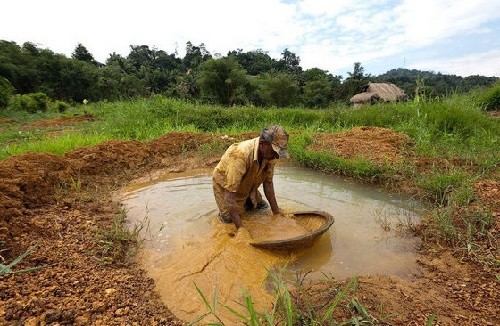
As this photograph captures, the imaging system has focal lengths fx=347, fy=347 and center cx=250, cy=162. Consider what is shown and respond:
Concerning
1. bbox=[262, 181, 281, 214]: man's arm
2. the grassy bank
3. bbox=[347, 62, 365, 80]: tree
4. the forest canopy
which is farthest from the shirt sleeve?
bbox=[347, 62, 365, 80]: tree

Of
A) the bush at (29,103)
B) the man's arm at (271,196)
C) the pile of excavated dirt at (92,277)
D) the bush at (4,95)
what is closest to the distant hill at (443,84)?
the pile of excavated dirt at (92,277)

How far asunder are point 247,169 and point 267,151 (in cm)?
35

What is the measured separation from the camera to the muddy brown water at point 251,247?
2883 millimetres

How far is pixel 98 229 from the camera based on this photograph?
354 centimetres

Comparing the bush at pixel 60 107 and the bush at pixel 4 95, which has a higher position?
the bush at pixel 4 95

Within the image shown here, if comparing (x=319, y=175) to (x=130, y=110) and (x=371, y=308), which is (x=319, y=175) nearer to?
(x=371, y=308)

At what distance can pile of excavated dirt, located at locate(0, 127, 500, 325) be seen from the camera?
2.31 metres

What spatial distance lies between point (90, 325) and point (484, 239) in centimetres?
345

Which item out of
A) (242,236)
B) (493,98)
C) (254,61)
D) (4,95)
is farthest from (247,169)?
(254,61)

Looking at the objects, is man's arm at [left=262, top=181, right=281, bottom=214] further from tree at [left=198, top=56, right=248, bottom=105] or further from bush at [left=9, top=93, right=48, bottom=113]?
tree at [left=198, top=56, right=248, bottom=105]

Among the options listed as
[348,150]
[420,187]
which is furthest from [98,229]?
[348,150]

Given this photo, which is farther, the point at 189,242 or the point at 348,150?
the point at 348,150

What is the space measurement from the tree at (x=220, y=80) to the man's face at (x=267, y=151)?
28794 mm

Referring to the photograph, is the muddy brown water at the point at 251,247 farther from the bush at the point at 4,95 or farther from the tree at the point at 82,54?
the tree at the point at 82,54
